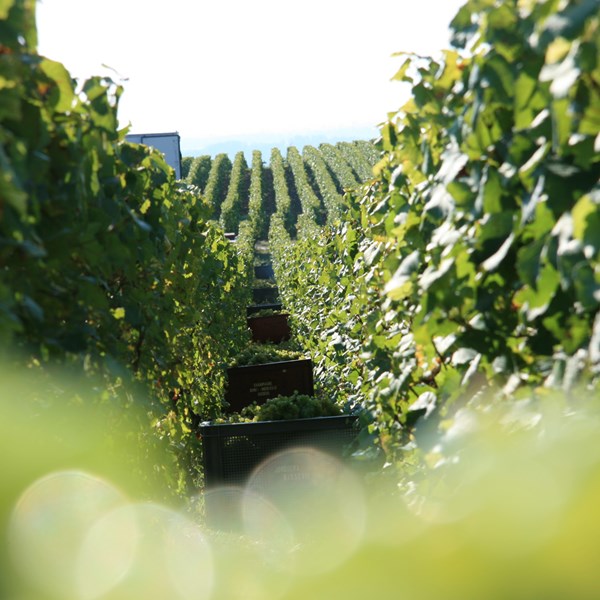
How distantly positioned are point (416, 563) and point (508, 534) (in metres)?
0.12

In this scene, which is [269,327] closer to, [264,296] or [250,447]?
[250,447]

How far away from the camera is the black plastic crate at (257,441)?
17.0 ft

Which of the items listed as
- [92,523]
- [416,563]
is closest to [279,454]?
[92,523]

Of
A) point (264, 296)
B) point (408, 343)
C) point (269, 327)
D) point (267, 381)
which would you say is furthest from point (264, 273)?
point (408, 343)

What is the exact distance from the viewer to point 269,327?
530 inches

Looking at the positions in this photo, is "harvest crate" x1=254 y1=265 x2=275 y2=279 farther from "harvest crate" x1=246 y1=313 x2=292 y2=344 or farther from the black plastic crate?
the black plastic crate

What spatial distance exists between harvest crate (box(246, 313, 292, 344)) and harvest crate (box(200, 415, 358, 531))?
8054 millimetres

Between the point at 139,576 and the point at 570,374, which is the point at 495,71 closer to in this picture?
the point at 570,374

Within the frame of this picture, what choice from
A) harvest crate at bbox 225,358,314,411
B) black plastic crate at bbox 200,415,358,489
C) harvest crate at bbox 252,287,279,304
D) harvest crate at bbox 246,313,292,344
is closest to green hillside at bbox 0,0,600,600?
black plastic crate at bbox 200,415,358,489

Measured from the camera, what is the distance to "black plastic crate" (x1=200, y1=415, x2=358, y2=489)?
17.0 feet

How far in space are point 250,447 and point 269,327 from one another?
821 centimetres

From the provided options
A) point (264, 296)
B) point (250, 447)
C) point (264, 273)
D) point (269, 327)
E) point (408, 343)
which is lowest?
point (264, 273)

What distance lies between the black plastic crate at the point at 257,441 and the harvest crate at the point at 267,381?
1.87 metres

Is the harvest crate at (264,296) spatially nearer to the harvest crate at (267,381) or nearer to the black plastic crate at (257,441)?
the harvest crate at (267,381)
